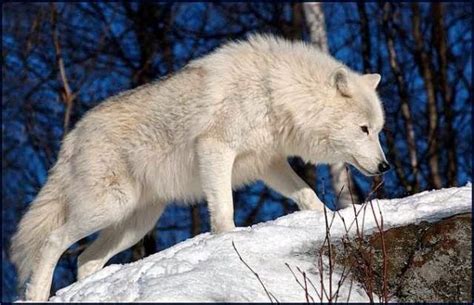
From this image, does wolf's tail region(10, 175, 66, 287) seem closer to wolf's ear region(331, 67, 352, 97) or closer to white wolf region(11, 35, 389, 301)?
white wolf region(11, 35, 389, 301)

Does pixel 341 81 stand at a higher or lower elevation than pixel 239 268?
higher

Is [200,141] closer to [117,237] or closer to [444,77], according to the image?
[117,237]

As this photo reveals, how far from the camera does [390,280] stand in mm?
4762

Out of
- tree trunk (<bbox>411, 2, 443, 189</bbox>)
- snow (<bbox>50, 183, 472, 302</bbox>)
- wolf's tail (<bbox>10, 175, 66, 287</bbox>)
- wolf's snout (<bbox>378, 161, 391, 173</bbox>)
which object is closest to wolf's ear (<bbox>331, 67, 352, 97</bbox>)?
wolf's snout (<bbox>378, 161, 391, 173</bbox>)

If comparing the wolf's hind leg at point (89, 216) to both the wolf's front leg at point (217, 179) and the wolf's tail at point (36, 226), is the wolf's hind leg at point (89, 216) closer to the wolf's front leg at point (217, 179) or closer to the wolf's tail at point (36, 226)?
the wolf's tail at point (36, 226)

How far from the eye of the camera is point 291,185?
6863 mm

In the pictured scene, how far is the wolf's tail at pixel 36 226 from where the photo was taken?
6.77 meters

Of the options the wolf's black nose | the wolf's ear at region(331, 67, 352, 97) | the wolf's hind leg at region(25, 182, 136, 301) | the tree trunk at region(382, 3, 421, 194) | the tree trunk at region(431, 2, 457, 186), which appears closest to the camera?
the wolf's hind leg at region(25, 182, 136, 301)

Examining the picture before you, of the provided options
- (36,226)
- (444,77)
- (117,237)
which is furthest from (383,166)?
(444,77)

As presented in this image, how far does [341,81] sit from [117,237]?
94.6 inches

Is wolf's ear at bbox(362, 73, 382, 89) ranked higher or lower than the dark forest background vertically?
lower

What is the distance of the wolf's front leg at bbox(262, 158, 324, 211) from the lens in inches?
265

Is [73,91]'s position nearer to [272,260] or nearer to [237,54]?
[237,54]

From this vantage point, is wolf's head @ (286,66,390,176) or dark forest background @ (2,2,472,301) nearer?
wolf's head @ (286,66,390,176)
